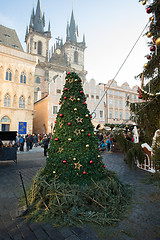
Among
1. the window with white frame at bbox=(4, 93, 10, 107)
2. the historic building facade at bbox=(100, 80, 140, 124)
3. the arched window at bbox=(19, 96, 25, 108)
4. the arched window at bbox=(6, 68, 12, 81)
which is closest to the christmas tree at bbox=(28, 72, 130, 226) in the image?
the window with white frame at bbox=(4, 93, 10, 107)

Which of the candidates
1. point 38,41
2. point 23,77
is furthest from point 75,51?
point 23,77

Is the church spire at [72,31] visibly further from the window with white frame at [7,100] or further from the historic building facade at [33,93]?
the window with white frame at [7,100]

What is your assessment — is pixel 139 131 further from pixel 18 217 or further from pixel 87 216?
pixel 18 217

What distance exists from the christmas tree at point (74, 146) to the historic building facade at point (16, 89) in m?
21.8

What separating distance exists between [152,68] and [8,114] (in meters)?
22.3

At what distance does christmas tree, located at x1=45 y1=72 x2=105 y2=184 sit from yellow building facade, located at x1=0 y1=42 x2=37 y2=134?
21.7m

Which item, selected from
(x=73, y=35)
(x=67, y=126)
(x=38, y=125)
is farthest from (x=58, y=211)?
(x=73, y=35)

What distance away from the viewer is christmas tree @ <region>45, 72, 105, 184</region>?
3295 millimetres

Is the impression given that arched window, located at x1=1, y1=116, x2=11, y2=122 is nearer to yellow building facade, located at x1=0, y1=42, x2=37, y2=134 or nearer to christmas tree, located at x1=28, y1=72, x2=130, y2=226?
yellow building facade, located at x1=0, y1=42, x2=37, y2=134

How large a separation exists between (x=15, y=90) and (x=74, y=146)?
77.3 ft

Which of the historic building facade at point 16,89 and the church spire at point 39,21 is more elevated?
the church spire at point 39,21

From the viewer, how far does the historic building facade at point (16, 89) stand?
74.1 feet

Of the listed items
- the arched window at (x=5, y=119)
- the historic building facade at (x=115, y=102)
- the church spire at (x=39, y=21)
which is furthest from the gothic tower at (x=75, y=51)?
the arched window at (x=5, y=119)

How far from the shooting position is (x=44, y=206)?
10.2ft
